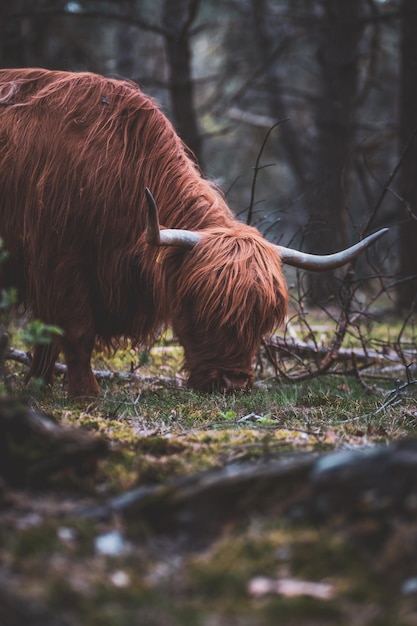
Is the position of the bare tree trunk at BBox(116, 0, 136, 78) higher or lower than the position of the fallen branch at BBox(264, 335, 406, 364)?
higher

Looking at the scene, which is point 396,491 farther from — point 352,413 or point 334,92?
point 334,92

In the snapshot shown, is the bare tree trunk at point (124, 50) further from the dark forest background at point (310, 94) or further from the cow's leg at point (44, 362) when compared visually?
the cow's leg at point (44, 362)

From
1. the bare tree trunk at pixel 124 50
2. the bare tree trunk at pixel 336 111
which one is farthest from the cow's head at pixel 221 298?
the bare tree trunk at pixel 124 50

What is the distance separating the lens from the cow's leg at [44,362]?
5871mm

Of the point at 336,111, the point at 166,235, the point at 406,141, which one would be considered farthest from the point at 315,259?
the point at 406,141

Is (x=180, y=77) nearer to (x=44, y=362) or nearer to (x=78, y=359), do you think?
(x=44, y=362)

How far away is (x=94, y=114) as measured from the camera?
5660 millimetres

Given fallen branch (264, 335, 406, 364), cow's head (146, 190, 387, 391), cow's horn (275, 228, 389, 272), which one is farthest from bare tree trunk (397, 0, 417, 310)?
cow's head (146, 190, 387, 391)

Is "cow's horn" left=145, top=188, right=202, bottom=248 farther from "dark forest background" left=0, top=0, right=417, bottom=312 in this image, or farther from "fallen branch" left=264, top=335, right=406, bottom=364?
"fallen branch" left=264, top=335, right=406, bottom=364

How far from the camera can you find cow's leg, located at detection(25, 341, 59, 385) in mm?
5871

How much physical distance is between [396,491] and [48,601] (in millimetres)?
933

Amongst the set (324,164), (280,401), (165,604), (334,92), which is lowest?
(280,401)

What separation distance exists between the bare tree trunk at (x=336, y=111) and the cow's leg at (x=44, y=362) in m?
5.18

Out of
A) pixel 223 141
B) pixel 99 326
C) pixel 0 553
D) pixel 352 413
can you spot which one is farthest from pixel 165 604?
pixel 223 141
